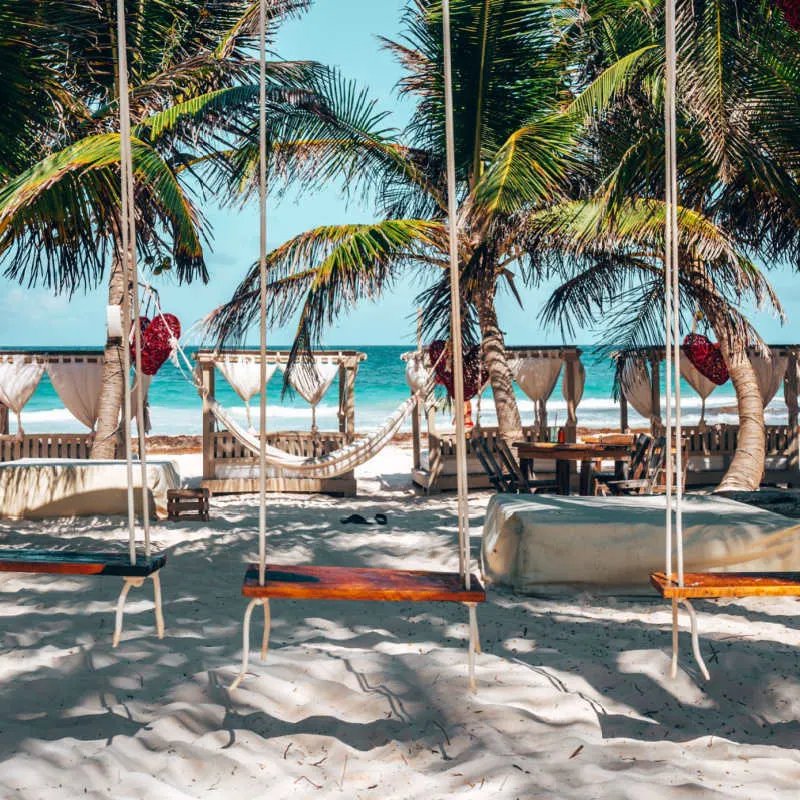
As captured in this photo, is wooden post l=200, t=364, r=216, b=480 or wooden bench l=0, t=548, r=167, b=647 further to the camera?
wooden post l=200, t=364, r=216, b=480

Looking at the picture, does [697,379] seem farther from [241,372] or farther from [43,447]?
[43,447]

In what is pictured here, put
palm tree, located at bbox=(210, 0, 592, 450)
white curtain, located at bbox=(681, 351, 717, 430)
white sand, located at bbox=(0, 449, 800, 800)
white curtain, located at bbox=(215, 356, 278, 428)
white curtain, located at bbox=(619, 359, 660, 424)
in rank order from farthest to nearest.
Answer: white curtain, located at bbox=(681, 351, 717, 430) → white curtain, located at bbox=(619, 359, 660, 424) → white curtain, located at bbox=(215, 356, 278, 428) → palm tree, located at bbox=(210, 0, 592, 450) → white sand, located at bbox=(0, 449, 800, 800)

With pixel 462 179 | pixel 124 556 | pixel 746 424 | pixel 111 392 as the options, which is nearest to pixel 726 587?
pixel 124 556

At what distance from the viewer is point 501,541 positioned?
4.11 meters

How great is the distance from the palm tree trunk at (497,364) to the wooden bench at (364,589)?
481 cm

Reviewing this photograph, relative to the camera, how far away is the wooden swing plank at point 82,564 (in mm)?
2445

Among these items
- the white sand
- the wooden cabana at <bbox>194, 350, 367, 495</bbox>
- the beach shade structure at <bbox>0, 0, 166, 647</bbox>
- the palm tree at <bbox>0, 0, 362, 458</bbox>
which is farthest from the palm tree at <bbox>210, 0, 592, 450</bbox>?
the beach shade structure at <bbox>0, 0, 166, 647</bbox>

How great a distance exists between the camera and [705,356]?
9.15 meters

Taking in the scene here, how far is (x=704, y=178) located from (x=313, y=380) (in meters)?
4.50

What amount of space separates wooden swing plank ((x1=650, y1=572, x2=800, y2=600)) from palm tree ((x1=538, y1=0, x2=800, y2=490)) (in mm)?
3742

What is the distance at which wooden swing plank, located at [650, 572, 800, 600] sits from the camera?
7.54 feet

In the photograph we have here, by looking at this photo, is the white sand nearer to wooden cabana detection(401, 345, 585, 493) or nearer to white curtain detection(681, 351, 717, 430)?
wooden cabana detection(401, 345, 585, 493)

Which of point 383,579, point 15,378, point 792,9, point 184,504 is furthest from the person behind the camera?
point 15,378

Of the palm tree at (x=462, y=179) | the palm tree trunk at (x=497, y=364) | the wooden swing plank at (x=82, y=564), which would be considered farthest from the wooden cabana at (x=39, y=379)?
the wooden swing plank at (x=82, y=564)
